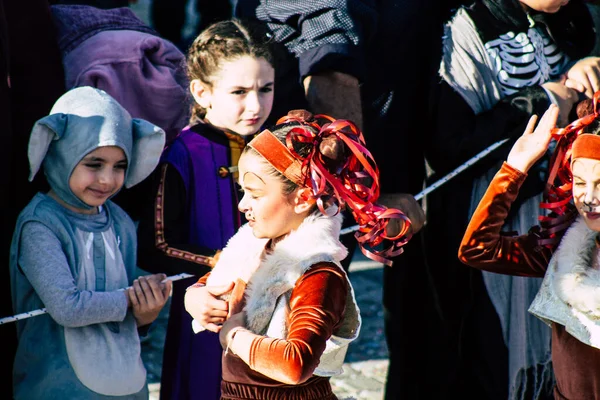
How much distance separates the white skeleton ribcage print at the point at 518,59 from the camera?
3.55 meters

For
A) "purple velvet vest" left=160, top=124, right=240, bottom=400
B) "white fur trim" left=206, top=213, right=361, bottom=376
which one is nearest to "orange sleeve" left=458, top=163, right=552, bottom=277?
"white fur trim" left=206, top=213, right=361, bottom=376

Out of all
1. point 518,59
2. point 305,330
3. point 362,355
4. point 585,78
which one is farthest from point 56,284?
point 362,355

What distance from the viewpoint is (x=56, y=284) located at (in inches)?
114

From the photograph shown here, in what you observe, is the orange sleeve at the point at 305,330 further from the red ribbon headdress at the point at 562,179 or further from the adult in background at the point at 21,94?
the adult in background at the point at 21,94

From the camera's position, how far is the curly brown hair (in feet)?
10.3

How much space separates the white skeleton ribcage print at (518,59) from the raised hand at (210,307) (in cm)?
143

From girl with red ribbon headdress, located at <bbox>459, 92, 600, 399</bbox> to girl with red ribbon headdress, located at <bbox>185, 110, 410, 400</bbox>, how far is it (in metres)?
0.35

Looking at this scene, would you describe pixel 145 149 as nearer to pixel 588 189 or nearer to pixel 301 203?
pixel 301 203

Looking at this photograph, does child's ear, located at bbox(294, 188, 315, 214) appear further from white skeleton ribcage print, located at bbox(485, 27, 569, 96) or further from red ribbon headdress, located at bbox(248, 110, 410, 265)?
white skeleton ribcage print, located at bbox(485, 27, 569, 96)

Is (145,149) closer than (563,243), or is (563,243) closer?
(563,243)

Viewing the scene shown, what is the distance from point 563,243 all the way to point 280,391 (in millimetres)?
869

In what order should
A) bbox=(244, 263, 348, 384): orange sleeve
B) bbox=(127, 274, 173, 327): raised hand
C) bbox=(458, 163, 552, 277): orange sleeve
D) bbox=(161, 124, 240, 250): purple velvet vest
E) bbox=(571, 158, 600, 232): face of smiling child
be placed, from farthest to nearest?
bbox=(161, 124, 240, 250): purple velvet vest < bbox=(127, 274, 173, 327): raised hand < bbox=(458, 163, 552, 277): orange sleeve < bbox=(571, 158, 600, 232): face of smiling child < bbox=(244, 263, 348, 384): orange sleeve

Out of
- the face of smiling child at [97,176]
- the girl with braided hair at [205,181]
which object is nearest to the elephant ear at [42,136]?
the face of smiling child at [97,176]

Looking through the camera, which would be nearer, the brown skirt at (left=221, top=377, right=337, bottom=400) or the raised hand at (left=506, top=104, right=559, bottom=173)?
the brown skirt at (left=221, top=377, right=337, bottom=400)
